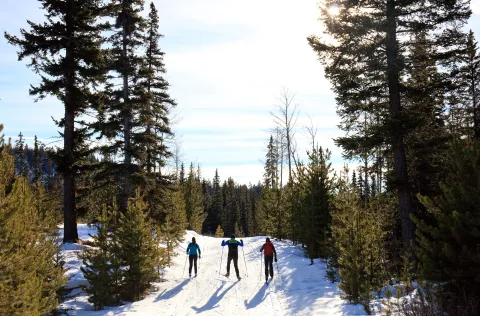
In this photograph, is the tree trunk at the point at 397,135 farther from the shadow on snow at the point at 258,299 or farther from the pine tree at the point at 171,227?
the pine tree at the point at 171,227

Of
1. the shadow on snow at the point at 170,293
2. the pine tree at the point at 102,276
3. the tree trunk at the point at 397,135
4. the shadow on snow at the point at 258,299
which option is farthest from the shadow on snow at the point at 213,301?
the tree trunk at the point at 397,135

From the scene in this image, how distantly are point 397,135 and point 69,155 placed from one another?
50.3ft

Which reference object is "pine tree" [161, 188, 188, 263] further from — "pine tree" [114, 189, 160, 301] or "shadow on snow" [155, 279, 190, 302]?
"pine tree" [114, 189, 160, 301]

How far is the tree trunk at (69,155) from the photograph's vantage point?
16969 millimetres

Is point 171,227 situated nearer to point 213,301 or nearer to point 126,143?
point 126,143

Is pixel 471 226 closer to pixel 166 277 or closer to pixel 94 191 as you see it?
pixel 166 277

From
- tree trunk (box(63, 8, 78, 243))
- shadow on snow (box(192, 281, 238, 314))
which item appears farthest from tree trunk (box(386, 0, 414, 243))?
tree trunk (box(63, 8, 78, 243))

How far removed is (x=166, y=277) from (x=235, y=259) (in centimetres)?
355

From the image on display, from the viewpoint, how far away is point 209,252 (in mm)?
24453

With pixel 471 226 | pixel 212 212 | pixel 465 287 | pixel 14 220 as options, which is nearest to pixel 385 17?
pixel 471 226

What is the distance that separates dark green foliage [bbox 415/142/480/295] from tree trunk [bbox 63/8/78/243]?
16.1 m

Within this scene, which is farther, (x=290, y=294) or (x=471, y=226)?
(x=290, y=294)

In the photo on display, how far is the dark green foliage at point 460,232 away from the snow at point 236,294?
2.94 m

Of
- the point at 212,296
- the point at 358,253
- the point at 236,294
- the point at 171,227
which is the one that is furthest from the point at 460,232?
the point at 171,227
